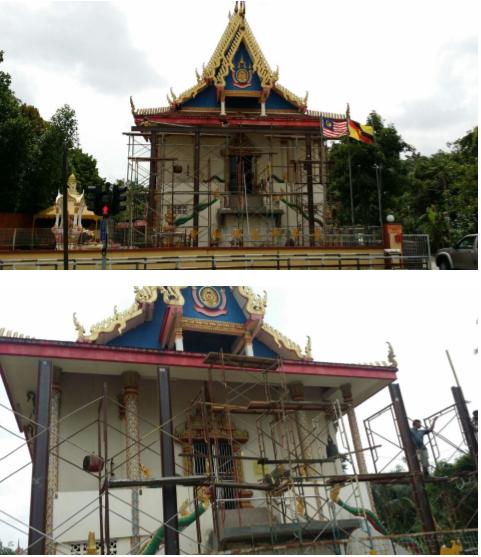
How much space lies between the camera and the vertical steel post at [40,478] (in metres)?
9.46

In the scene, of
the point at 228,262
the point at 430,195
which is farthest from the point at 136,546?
the point at 430,195

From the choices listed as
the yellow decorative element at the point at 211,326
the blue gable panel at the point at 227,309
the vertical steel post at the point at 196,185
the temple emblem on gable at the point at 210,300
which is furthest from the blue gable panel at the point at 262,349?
the vertical steel post at the point at 196,185

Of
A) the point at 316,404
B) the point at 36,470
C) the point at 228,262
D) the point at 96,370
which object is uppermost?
the point at 228,262

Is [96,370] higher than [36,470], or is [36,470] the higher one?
[96,370]

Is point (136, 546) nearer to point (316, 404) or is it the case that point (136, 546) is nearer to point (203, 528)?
point (203, 528)

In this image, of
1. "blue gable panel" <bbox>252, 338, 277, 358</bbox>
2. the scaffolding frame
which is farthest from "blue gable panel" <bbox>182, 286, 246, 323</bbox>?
the scaffolding frame

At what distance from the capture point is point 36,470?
388 inches

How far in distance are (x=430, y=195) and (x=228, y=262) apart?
Answer: 25.2 m

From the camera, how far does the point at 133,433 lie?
13.1 metres

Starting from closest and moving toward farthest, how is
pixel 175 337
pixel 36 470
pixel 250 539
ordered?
pixel 36 470, pixel 250 539, pixel 175 337

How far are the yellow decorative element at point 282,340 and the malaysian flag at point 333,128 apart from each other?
11.0 m

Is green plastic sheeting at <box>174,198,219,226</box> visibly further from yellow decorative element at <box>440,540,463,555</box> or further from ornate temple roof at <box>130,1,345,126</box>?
yellow decorative element at <box>440,540,463,555</box>

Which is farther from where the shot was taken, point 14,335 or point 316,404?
point 316,404

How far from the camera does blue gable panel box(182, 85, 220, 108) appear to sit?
27266 mm
